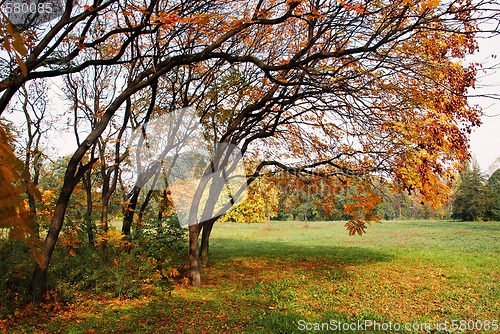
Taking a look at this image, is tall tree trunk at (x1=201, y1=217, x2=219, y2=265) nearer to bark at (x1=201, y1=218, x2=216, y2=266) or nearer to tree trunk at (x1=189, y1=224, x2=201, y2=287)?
bark at (x1=201, y1=218, x2=216, y2=266)

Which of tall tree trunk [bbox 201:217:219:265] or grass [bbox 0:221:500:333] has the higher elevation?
tall tree trunk [bbox 201:217:219:265]

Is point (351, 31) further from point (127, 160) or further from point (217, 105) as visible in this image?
point (127, 160)

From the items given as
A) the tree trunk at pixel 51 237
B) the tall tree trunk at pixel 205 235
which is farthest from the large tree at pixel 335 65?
the tall tree trunk at pixel 205 235

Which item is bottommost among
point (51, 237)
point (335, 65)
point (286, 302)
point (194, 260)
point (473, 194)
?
point (286, 302)

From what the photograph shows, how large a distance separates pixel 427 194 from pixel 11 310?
23.7ft

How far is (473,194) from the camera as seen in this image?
3647 cm

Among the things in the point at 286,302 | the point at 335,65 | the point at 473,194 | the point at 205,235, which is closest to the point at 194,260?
the point at 286,302

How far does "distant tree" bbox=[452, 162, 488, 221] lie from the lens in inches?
1423

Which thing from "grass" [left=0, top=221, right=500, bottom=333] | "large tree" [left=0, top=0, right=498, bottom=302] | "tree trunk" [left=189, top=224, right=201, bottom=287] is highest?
"large tree" [left=0, top=0, right=498, bottom=302]

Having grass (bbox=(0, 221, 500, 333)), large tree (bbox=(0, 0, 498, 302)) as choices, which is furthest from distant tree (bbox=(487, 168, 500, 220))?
large tree (bbox=(0, 0, 498, 302))

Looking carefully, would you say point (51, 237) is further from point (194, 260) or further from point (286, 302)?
point (286, 302)

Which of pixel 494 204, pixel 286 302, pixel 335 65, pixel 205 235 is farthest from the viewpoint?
pixel 494 204

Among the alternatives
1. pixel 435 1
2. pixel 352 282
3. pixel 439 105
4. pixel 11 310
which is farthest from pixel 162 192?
pixel 435 1

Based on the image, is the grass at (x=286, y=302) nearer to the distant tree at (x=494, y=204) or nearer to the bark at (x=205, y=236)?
the bark at (x=205, y=236)
